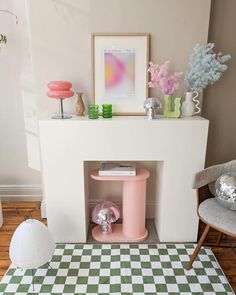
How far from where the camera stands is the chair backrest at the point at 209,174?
176 centimetres

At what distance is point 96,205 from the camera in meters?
2.29

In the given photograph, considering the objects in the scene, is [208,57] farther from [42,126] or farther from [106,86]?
[42,126]

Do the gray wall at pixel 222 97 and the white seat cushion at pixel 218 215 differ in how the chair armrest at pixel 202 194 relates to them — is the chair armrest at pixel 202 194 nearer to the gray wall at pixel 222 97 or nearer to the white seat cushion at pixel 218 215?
the white seat cushion at pixel 218 215

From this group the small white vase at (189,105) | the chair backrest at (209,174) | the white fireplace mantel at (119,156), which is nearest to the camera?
the chair backrest at (209,174)

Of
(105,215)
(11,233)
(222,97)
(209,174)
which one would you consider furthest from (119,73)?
(11,233)

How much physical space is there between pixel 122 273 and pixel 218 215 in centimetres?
71

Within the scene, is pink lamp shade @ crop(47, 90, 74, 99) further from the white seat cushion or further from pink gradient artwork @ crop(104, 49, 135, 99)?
the white seat cushion

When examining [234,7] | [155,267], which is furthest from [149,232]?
[234,7]

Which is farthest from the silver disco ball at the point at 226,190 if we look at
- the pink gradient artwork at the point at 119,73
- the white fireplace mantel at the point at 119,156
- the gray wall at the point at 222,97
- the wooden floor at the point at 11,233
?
the pink gradient artwork at the point at 119,73

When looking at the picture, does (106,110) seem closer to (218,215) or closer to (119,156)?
(119,156)

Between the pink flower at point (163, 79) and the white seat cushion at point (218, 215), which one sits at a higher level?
the pink flower at point (163, 79)

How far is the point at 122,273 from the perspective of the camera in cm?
175

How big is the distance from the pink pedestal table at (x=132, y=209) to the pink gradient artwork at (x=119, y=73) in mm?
611

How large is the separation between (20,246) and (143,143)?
101cm
